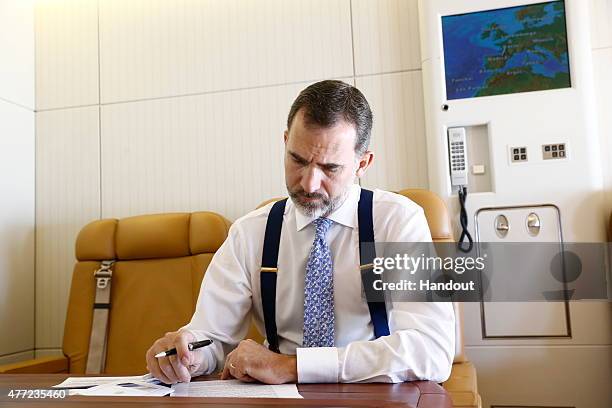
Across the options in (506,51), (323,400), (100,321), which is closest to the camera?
(323,400)

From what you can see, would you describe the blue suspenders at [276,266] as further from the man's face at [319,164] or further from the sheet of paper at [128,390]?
the sheet of paper at [128,390]

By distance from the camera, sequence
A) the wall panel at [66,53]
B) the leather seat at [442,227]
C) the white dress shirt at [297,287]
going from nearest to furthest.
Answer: the white dress shirt at [297,287]
the leather seat at [442,227]
the wall panel at [66,53]

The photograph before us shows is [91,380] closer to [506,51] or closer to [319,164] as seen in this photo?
[319,164]

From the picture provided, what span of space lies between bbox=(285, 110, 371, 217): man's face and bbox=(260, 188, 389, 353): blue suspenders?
8cm

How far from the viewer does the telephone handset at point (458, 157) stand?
2113 mm

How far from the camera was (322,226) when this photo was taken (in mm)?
1424

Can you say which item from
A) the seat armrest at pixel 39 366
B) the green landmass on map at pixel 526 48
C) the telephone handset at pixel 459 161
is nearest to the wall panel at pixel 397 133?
the telephone handset at pixel 459 161

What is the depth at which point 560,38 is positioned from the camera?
207 cm

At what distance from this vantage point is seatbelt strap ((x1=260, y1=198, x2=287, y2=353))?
4.64 ft

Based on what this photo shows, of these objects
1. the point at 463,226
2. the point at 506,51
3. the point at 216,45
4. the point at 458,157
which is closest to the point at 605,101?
the point at 506,51

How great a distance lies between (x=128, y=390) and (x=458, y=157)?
1516 mm

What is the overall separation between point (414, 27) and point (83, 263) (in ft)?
5.55

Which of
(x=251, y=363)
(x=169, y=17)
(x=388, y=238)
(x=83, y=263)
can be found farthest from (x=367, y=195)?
(x=169, y=17)

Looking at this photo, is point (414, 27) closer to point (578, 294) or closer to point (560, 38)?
point (560, 38)
